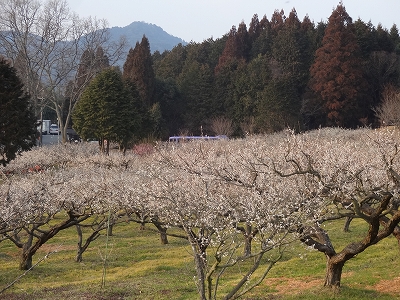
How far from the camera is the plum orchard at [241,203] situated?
804 centimetres

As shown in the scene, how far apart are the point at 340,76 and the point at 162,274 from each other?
30441mm

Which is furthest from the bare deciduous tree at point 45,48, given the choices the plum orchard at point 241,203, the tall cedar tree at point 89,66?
the plum orchard at point 241,203

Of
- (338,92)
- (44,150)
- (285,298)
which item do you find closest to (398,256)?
A: (285,298)

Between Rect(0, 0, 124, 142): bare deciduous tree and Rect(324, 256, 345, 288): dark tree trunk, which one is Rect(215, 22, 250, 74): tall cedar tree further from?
Rect(324, 256, 345, 288): dark tree trunk

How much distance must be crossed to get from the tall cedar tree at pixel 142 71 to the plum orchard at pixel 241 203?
20.7 m

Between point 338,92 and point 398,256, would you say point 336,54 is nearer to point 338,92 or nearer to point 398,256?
point 338,92

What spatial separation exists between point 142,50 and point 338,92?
57.9ft

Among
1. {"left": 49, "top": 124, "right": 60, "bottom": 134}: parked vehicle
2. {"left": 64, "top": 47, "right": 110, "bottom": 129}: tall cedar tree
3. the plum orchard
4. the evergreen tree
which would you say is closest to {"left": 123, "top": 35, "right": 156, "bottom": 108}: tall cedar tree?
{"left": 64, "top": 47, "right": 110, "bottom": 129}: tall cedar tree

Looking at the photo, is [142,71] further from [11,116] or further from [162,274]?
[162,274]

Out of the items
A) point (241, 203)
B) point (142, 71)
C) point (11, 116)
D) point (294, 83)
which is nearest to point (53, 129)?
point (142, 71)

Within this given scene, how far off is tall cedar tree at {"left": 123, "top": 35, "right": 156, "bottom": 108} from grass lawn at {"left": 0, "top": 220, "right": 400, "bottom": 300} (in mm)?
28248

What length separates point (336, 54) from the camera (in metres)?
40.3

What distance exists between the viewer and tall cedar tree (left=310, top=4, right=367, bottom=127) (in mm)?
39875

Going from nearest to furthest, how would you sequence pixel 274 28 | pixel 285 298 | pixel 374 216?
1. pixel 374 216
2. pixel 285 298
3. pixel 274 28
